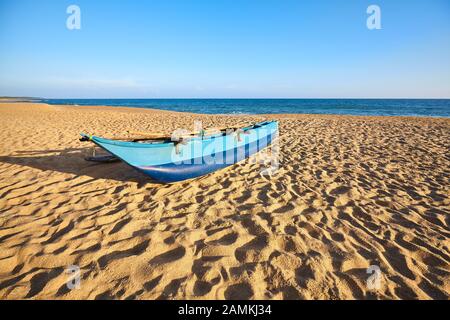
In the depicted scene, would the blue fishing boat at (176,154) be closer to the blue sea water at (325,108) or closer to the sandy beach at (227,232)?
the sandy beach at (227,232)

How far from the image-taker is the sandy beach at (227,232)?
215cm

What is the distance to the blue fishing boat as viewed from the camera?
367 centimetres

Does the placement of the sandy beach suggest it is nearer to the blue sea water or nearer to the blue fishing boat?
the blue fishing boat

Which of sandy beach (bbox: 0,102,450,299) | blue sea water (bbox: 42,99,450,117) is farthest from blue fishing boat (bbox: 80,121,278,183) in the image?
blue sea water (bbox: 42,99,450,117)

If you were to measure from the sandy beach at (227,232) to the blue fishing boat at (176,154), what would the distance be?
27 cm

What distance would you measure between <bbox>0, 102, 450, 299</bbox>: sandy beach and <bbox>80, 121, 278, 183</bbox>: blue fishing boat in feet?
0.87

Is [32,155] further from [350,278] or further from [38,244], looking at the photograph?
[350,278]

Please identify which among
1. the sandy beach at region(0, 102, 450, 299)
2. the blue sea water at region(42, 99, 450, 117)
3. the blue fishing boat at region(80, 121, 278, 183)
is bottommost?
the sandy beach at region(0, 102, 450, 299)

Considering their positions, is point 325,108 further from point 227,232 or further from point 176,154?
point 227,232

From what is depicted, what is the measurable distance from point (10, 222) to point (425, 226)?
5.61 meters

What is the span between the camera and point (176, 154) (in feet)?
13.6
